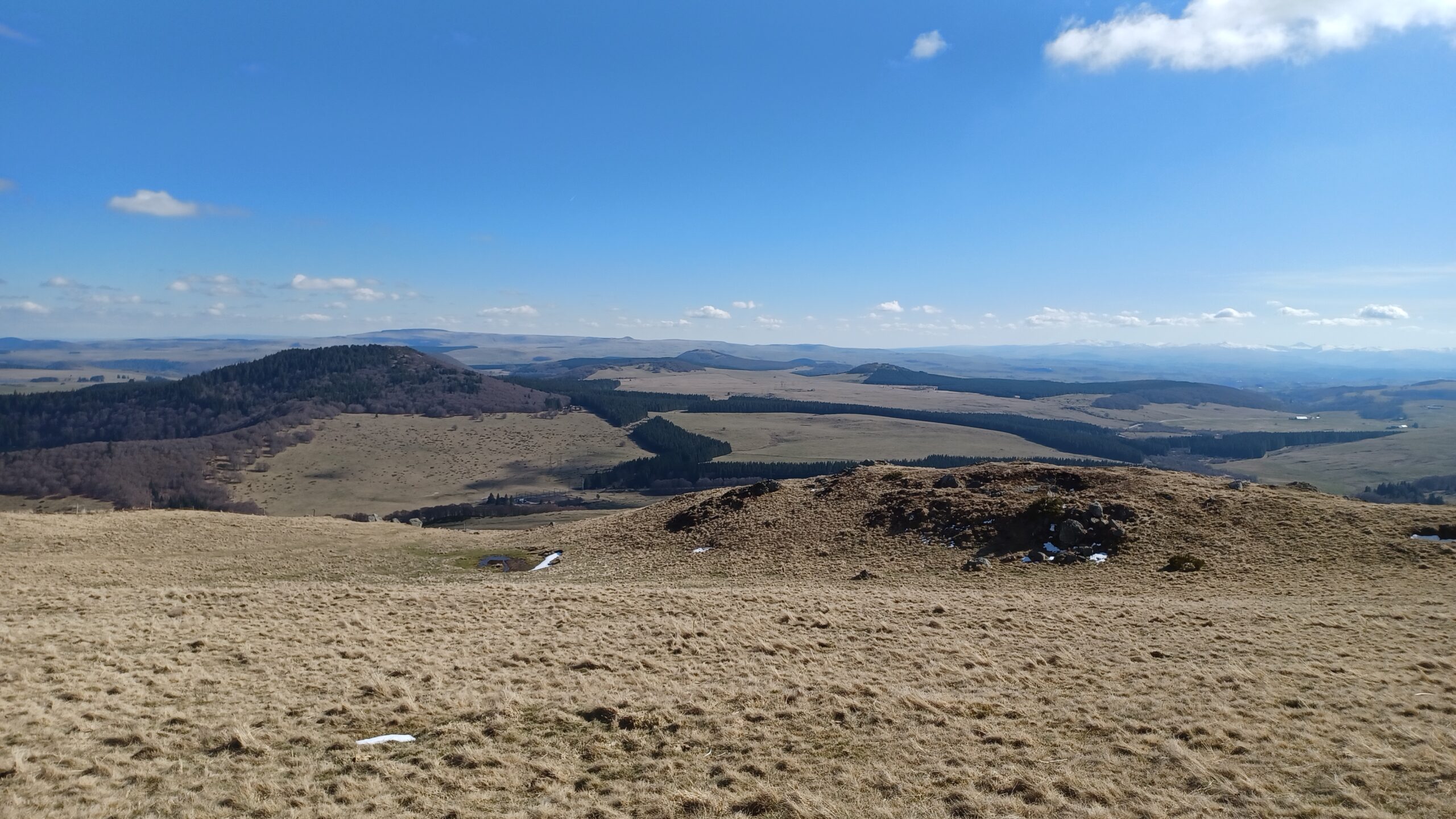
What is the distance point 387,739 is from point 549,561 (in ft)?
88.8

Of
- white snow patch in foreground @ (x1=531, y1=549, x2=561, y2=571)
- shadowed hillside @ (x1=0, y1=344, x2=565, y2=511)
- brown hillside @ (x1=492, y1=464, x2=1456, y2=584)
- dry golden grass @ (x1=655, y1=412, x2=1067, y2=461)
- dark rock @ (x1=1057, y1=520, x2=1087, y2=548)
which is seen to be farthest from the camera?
dry golden grass @ (x1=655, y1=412, x2=1067, y2=461)

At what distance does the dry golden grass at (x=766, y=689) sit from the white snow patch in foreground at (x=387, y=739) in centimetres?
24

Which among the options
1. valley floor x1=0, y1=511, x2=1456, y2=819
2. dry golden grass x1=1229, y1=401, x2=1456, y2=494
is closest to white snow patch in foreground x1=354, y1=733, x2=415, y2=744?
valley floor x1=0, y1=511, x2=1456, y2=819

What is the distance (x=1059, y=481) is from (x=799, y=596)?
21895 mm

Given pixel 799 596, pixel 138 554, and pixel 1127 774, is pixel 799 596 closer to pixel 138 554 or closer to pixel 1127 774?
pixel 1127 774

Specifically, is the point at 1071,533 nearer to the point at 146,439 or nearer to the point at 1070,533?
the point at 1070,533

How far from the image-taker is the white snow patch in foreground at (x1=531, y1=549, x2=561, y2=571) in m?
37.0

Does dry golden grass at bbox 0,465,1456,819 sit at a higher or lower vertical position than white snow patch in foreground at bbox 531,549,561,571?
higher

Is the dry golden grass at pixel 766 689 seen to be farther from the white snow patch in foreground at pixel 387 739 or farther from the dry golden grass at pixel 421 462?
the dry golden grass at pixel 421 462

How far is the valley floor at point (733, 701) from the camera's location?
9.98m

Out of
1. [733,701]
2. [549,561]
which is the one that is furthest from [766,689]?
[549,561]

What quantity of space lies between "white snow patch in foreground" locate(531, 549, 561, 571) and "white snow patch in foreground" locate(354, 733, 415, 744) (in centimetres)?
2424

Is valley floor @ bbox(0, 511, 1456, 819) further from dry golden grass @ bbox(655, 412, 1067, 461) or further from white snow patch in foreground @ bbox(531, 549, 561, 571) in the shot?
dry golden grass @ bbox(655, 412, 1067, 461)

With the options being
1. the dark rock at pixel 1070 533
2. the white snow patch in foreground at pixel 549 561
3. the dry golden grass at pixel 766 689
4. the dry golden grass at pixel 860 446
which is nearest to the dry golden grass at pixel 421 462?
the dry golden grass at pixel 860 446
